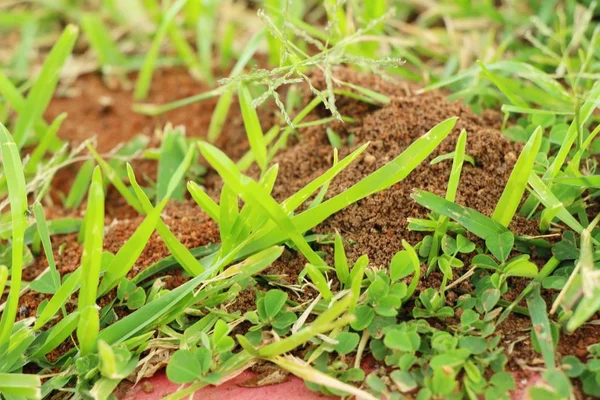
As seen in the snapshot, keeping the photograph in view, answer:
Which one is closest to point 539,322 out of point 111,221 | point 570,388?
point 570,388

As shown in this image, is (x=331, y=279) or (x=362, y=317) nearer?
(x=362, y=317)

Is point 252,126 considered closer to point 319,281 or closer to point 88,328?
point 319,281

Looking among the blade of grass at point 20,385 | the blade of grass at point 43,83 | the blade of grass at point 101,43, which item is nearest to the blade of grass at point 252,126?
the blade of grass at point 43,83

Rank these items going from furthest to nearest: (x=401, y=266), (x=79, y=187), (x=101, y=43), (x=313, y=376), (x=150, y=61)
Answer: (x=101, y=43), (x=150, y=61), (x=79, y=187), (x=401, y=266), (x=313, y=376)

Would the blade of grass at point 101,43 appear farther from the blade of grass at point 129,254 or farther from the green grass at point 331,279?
the blade of grass at point 129,254

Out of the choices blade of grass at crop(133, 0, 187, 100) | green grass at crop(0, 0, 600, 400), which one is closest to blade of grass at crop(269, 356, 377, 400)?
green grass at crop(0, 0, 600, 400)

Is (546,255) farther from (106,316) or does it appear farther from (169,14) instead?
(169,14)

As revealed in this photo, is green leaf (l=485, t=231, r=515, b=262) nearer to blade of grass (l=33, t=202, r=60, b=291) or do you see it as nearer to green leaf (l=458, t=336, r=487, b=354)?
green leaf (l=458, t=336, r=487, b=354)

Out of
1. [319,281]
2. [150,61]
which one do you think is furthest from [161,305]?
[150,61]
